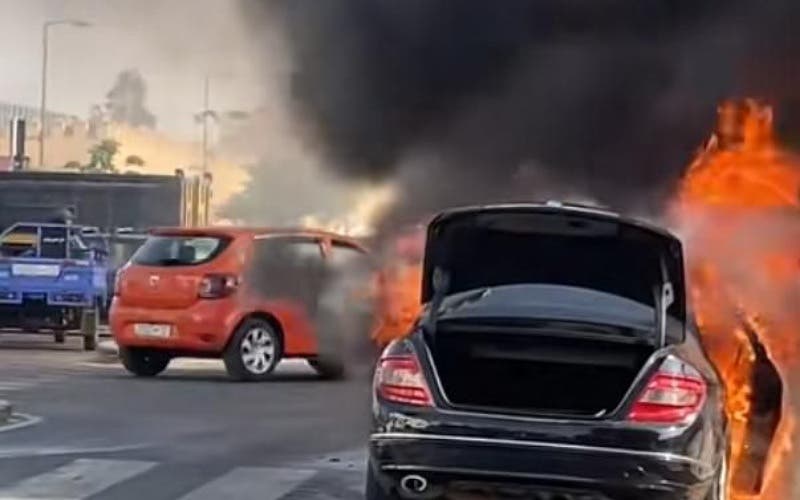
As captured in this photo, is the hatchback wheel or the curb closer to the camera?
the curb

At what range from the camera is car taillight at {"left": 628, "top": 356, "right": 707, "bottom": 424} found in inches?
243

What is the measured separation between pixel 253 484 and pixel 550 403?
3.35 meters

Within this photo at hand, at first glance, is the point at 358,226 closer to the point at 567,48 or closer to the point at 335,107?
the point at 335,107

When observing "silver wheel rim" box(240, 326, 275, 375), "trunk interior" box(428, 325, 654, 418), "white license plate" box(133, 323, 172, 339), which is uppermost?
"trunk interior" box(428, 325, 654, 418)

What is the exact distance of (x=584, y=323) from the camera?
Answer: 6.42 m

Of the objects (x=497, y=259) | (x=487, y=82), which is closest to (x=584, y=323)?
→ (x=497, y=259)

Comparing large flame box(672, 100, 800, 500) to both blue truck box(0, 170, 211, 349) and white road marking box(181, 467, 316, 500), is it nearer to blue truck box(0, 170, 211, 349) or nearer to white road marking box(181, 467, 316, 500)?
white road marking box(181, 467, 316, 500)

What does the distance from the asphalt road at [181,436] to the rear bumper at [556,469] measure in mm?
2761

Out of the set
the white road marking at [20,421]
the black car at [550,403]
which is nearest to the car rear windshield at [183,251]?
the white road marking at [20,421]

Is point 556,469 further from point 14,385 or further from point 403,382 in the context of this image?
point 14,385

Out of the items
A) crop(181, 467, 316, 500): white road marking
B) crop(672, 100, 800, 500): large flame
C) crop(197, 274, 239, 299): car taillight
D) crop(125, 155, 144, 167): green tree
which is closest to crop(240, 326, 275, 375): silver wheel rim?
crop(197, 274, 239, 299): car taillight

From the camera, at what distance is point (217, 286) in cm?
1557

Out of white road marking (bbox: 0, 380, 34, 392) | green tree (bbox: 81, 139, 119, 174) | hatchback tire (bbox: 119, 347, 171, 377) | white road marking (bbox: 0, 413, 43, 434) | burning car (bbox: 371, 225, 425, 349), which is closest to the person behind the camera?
white road marking (bbox: 0, 413, 43, 434)

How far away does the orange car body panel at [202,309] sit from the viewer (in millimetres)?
15500
